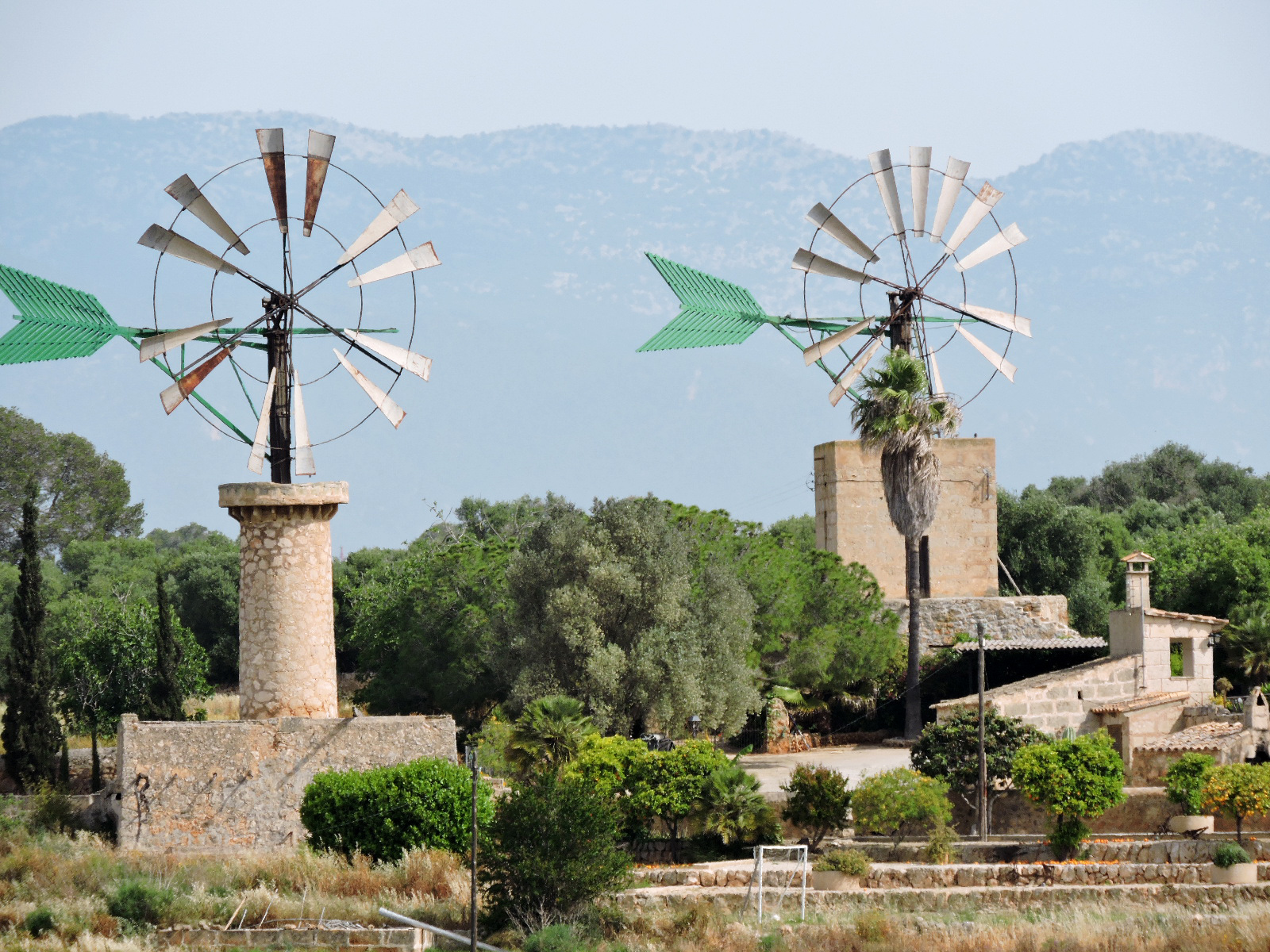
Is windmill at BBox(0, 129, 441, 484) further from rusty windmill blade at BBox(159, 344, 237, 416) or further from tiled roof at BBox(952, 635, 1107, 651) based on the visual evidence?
tiled roof at BBox(952, 635, 1107, 651)

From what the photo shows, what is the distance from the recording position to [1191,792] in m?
24.6

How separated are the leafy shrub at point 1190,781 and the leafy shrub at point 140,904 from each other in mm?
14984

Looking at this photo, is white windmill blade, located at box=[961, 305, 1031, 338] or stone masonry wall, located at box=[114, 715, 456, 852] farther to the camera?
white windmill blade, located at box=[961, 305, 1031, 338]

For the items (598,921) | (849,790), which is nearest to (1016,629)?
(849,790)

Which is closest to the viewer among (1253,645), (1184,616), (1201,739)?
(1201,739)

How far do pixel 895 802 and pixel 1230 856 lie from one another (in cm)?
489

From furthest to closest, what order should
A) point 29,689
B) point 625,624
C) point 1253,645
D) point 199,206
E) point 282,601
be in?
point 1253,645
point 29,689
point 625,624
point 199,206
point 282,601

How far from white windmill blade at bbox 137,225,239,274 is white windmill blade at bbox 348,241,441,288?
78.6 inches

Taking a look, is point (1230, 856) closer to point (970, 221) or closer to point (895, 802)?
point (895, 802)

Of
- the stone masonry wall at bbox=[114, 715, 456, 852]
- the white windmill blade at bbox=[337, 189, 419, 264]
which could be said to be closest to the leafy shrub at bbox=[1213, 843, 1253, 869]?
the stone masonry wall at bbox=[114, 715, 456, 852]

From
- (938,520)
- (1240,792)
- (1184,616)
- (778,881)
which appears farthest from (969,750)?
(938,520)

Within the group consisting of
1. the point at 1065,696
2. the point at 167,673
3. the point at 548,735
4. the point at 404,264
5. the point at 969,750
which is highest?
the point at 404,264

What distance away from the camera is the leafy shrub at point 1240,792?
23.5m

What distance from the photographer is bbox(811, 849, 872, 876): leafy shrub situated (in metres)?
22.4
